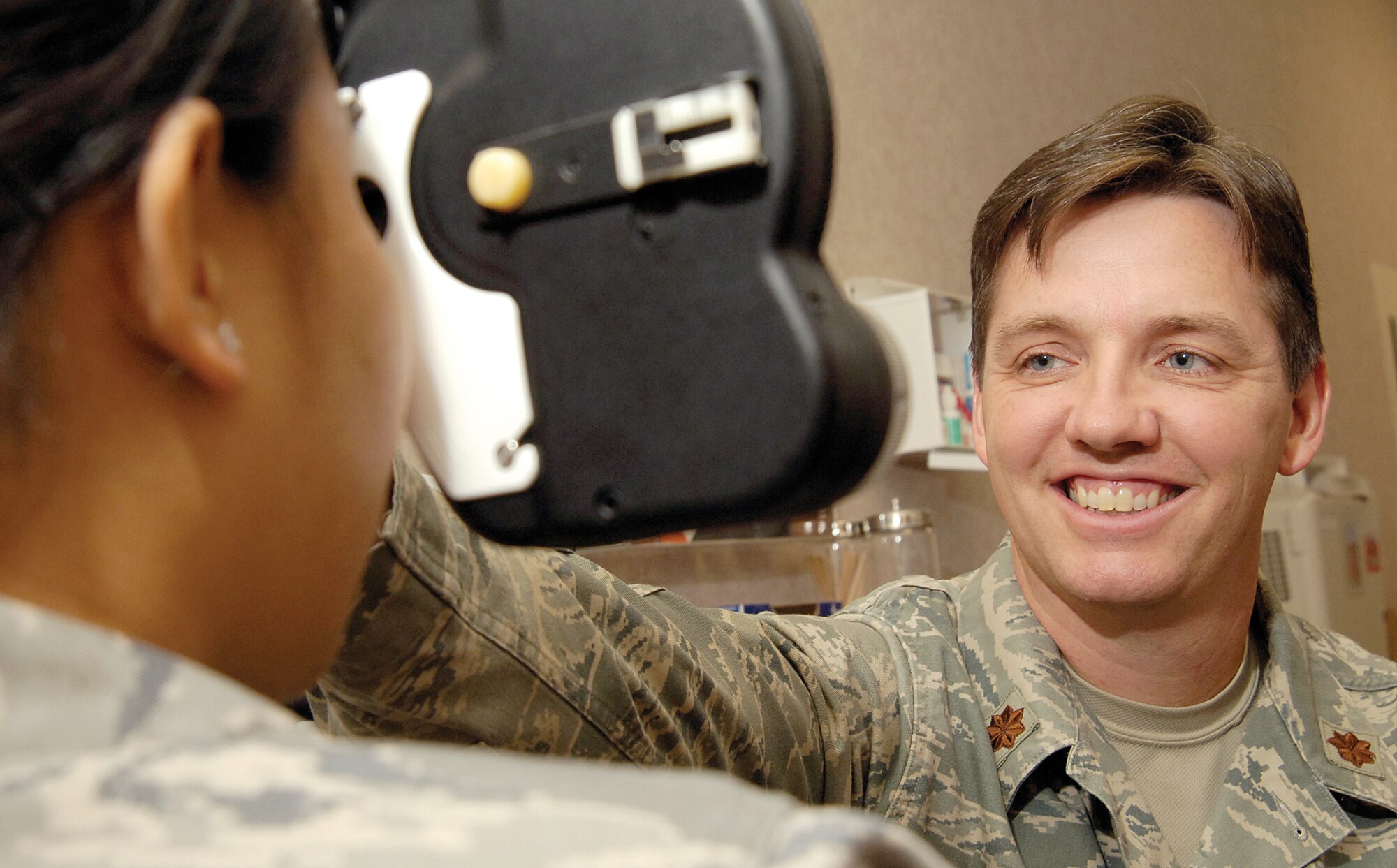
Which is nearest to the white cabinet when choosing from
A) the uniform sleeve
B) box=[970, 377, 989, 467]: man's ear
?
box=[970, 377, 989, 467]: man's ear

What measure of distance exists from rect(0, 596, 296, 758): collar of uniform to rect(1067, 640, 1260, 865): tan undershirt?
3.33ft

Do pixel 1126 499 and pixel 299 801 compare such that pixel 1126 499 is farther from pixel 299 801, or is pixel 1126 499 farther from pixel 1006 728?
pixel 299 801

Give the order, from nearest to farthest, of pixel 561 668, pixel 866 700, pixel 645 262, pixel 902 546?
1. pixel 645 262
2. pixel 561 668
3. pixel 866 700
4. pixel 902 546

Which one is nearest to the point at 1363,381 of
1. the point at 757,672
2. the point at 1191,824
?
the point at 1191,824

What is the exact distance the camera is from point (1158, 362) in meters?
1.20

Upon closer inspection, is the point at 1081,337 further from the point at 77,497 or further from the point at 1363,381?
the point at 1363,381

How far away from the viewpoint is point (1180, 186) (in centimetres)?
121

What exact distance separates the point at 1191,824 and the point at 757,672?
527mm

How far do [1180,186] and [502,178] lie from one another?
3.30 feet

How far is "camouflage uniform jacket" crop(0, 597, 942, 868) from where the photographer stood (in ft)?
0.94

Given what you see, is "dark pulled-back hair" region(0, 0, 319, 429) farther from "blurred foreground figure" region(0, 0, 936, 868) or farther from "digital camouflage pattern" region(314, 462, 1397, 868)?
"digital camouflage pattern" region(314, 462, 1397, 868)

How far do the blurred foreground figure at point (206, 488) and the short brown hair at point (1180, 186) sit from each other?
96 cm

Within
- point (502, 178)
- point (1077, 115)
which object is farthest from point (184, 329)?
point (1077, 115)

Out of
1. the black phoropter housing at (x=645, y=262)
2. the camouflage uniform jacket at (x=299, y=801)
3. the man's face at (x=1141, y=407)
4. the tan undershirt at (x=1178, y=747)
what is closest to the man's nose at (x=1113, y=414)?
the man's face at (x=1141, y=407)
